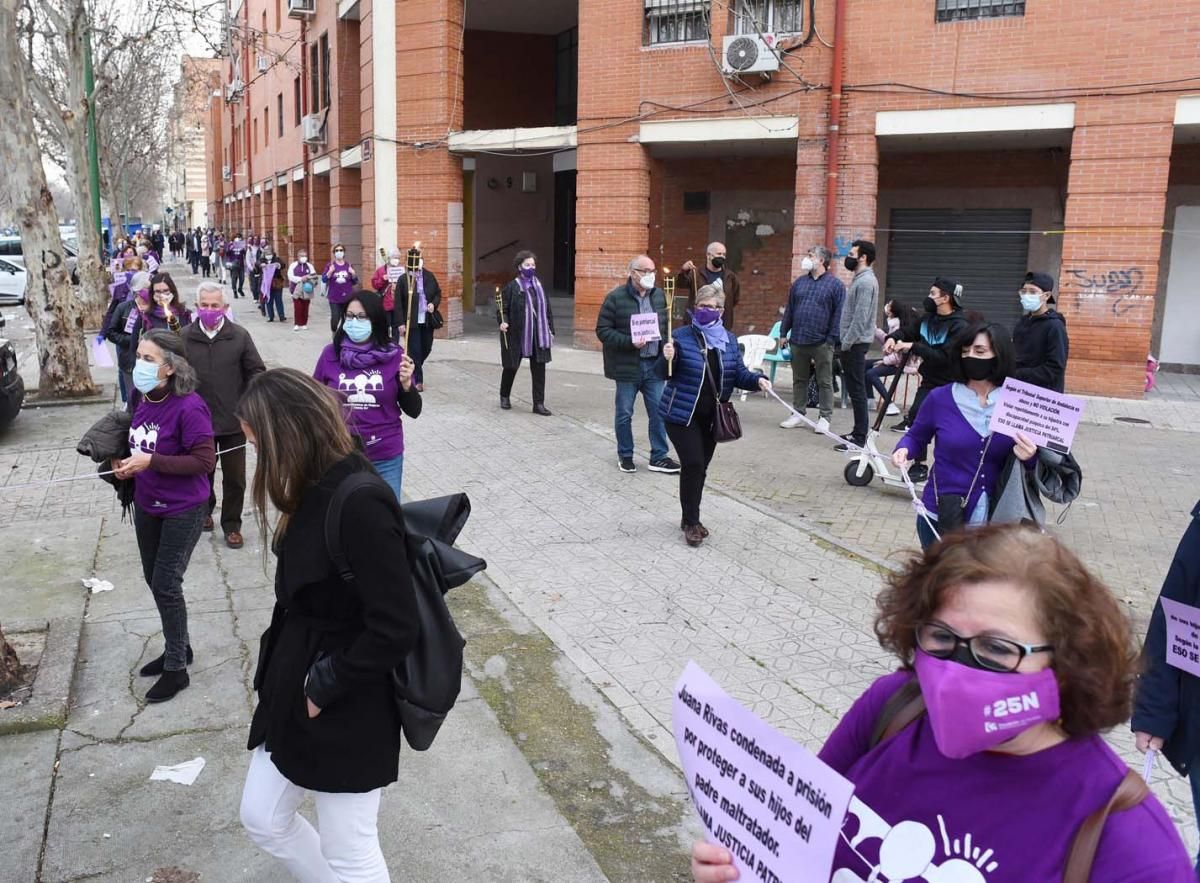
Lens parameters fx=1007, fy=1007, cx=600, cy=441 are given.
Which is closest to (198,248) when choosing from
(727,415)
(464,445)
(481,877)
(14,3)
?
(14,3)

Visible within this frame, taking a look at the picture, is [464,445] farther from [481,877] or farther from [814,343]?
[481,877]

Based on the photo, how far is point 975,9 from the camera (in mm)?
14898

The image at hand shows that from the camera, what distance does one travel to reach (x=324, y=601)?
9.45 feet

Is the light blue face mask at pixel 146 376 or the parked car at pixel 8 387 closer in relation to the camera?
the light blue face mask at pixel 146 376

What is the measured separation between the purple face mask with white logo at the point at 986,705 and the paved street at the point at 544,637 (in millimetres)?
1751

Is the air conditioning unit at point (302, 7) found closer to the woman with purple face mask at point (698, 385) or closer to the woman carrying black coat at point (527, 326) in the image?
the woman carrying black coat at point (527, 326)

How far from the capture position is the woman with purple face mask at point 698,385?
737cm

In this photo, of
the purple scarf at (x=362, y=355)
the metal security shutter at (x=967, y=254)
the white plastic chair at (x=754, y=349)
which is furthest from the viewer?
the metal security shutter at (x=967, y=254)

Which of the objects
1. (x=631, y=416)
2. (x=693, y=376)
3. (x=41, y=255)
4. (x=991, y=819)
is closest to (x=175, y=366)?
(x=693, y=376)

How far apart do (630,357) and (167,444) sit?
219 inches

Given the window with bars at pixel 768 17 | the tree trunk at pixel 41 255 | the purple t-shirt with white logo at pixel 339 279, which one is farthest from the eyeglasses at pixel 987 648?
the purple t-shirt with white logo at pixel 339 279

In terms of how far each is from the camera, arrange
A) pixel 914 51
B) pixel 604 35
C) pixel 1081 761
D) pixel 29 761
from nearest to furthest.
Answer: pixel 1081 761 < pixel 29 761 < pixel 914 51 < pixel 604 35

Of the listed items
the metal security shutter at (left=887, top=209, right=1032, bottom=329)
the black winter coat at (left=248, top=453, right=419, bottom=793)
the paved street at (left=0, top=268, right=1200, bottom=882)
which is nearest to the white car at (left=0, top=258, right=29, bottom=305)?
the paved street at (left=0, top=268, right=1200, bottom=882)

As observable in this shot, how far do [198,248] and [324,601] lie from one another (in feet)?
157
